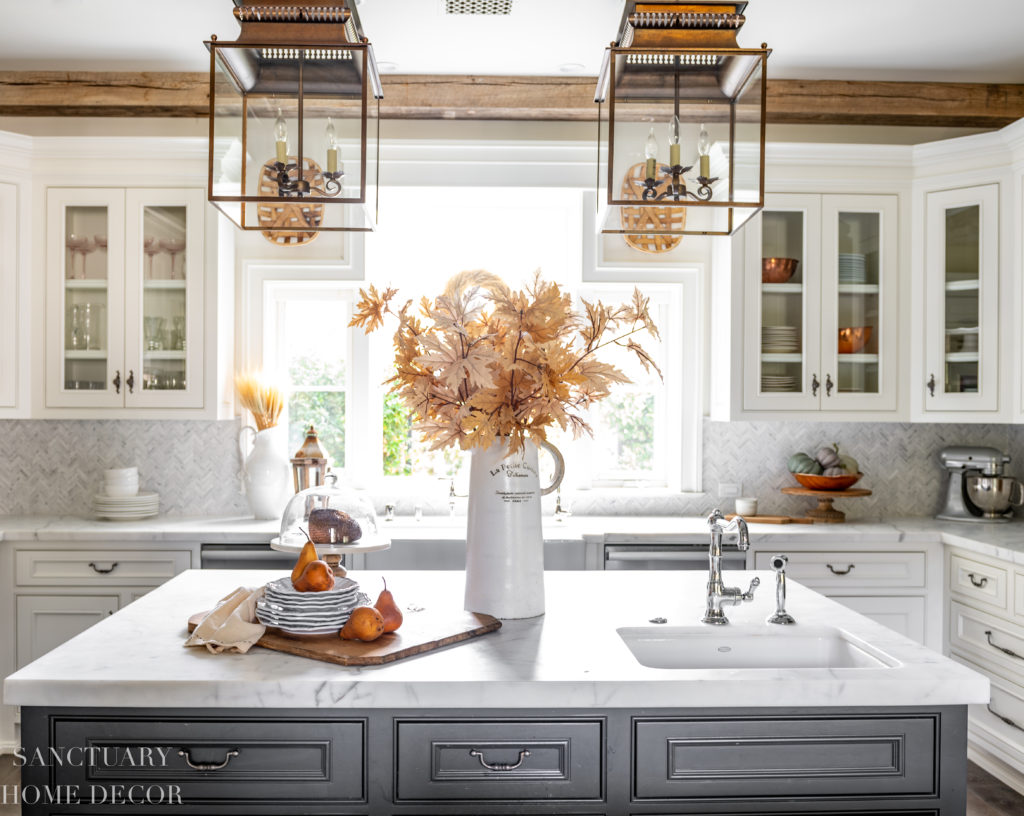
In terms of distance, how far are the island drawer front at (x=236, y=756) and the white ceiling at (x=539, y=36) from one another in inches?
95.7

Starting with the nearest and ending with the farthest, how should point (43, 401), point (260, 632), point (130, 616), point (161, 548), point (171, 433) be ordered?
1. point (260, 632)
2. point (130, 616)
3. point (161, 548)
4. point (43, 401)
5. point (171, 433)

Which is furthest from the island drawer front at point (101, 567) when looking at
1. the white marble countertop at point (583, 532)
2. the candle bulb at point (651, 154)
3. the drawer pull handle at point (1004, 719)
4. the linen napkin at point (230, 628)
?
the drawer pull handle at point (1004, 719)

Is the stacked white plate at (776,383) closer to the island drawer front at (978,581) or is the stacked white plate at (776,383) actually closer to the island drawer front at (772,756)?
the island drawer front at (978,581)

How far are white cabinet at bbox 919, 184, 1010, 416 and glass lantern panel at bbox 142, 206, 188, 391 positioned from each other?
332cm

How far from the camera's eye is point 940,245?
388cm

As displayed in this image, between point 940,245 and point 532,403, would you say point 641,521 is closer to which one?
point 940,245

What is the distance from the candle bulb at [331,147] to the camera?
76.5 inches

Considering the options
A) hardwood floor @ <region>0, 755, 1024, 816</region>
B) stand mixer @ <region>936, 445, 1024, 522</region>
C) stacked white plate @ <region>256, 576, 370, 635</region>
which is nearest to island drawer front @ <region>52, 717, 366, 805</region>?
stacked white plate @ <region>256, 576, 370, 635</region>

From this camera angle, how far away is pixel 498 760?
1.51m

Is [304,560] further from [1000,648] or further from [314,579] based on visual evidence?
[1000,648]

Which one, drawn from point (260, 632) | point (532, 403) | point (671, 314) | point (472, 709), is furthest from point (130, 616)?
point (671, 314)

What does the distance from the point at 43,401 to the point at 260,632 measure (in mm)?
2694

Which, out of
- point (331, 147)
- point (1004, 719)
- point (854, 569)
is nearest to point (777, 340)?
point (854, 569)

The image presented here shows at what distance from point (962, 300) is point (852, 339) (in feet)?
1.57
